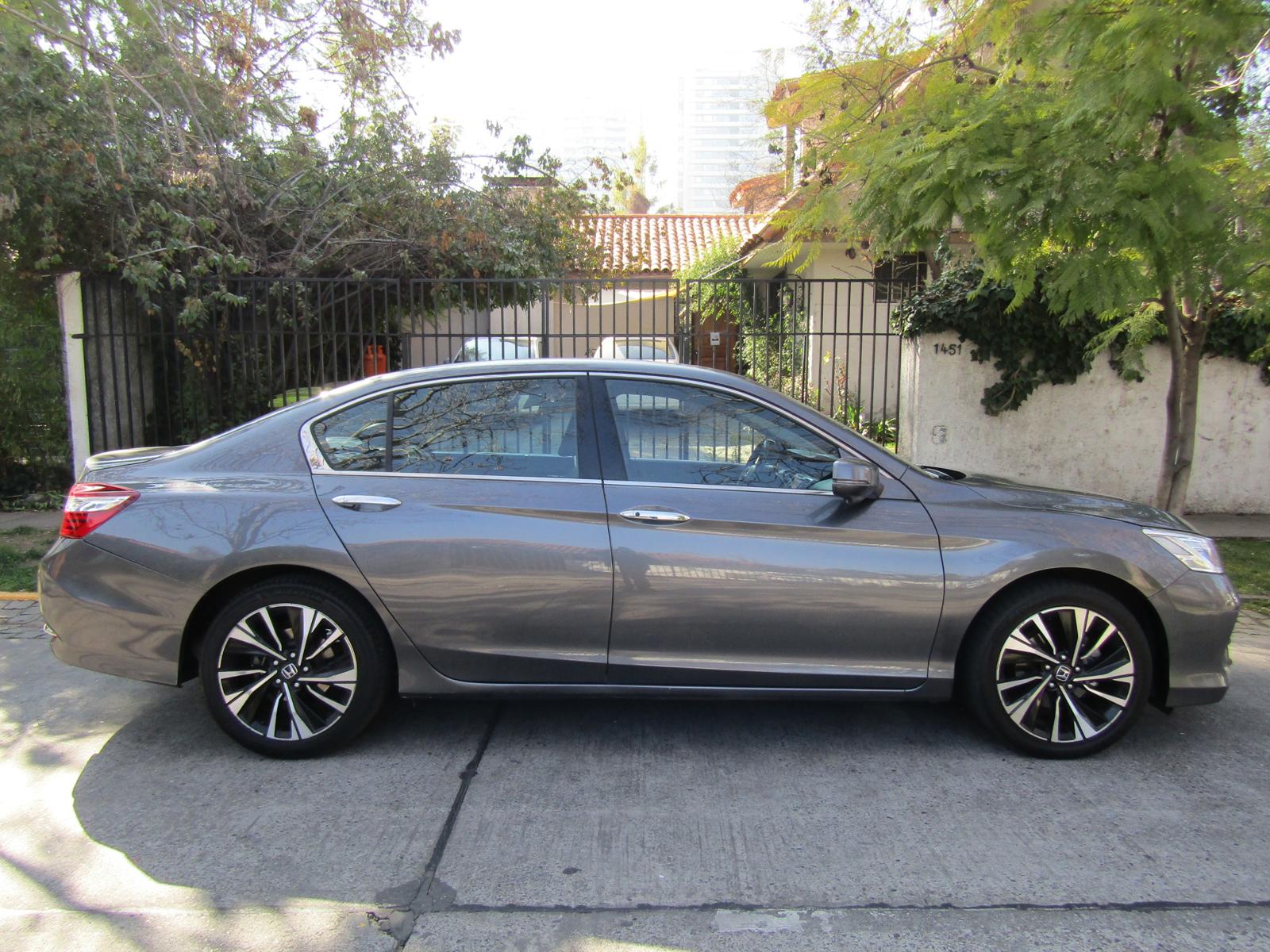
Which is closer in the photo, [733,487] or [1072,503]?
[733,487]

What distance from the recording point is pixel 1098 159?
541 cm

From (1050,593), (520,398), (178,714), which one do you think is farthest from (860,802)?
(178,714)

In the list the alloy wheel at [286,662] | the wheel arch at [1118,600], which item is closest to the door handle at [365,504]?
the alloy wheel at [286,662]

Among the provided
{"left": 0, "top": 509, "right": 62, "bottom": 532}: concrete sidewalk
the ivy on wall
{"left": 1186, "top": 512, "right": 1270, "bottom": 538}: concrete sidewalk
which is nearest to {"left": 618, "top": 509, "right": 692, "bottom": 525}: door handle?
the ivy on wall

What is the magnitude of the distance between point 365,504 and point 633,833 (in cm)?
172

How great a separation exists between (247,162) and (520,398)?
289 inches

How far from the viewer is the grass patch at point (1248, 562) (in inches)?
278

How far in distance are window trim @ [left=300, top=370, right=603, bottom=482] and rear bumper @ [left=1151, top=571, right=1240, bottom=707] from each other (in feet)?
8.09

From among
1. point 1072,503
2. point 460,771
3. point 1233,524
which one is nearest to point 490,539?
point 460,771

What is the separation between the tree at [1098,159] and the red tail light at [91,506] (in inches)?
178

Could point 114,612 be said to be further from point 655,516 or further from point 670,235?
point 670,235

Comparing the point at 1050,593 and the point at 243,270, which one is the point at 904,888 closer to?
the point at 1050,593

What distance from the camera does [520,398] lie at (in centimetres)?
429

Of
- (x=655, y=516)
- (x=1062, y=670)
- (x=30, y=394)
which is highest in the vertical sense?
(x=30, y=394)
